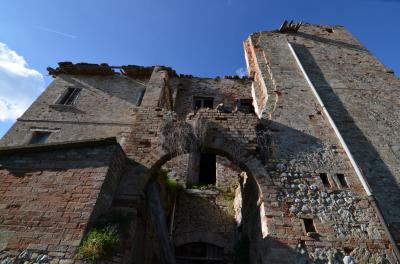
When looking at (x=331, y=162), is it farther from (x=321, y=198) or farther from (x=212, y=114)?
(x=212, y=114)

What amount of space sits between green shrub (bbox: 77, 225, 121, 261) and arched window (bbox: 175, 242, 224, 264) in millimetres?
4009

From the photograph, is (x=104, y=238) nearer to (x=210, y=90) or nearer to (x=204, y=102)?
(x=204, y=102)

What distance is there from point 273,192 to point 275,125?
2.05 meters

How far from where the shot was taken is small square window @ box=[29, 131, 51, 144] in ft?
32.1

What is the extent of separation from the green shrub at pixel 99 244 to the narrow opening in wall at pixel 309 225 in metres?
3.35

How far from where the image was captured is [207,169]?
34.2 feet

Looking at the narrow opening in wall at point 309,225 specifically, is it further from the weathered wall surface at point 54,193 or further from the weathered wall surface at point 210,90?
the weathered wall surface at point 210,90

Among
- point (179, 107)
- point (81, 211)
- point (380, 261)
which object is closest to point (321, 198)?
point (380, 261)

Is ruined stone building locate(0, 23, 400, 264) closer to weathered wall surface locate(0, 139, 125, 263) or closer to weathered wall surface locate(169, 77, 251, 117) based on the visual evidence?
weathered wall surface locate(0, 139, 125, 263)

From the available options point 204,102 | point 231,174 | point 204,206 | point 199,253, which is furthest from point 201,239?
point 204,102

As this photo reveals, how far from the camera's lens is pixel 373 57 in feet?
35.1

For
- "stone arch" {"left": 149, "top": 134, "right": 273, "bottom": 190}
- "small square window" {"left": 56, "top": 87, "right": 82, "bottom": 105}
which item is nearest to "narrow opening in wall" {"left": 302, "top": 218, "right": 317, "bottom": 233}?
"stone arch" {"left": 149, "top": 134, "right": 273, "bottom": 190}

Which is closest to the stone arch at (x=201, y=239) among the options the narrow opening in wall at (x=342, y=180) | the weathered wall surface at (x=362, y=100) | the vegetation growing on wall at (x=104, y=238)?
the vegetation growing on wall at (x=104, y=238)

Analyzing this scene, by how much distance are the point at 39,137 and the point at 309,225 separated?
9755 millimetres
